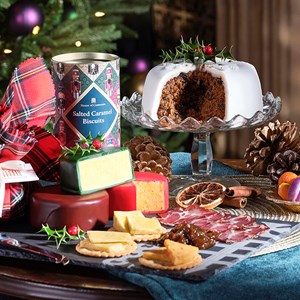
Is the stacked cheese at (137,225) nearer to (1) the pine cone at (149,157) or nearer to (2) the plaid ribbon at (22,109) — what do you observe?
(2) the plaid ribbon at (22,109)

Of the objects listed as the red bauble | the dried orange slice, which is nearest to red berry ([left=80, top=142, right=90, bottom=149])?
the dried orange slice

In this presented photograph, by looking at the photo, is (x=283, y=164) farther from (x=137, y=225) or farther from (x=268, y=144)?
(x=137, y=225)

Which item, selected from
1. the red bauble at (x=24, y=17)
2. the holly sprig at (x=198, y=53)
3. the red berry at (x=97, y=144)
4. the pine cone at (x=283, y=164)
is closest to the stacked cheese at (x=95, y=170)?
the red berry at (x=97, y=144)

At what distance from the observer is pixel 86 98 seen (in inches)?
73.0

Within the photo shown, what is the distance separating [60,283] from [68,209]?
7.3 inches

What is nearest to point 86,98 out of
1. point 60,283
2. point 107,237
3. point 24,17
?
point 107,237

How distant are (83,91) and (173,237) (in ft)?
1.43

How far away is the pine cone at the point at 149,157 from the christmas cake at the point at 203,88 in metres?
0.20

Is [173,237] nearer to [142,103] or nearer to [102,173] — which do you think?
[102,173]

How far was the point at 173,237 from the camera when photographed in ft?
5.12

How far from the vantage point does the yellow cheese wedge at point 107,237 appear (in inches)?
59.5

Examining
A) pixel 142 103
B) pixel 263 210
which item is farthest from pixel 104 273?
pixel 142 103

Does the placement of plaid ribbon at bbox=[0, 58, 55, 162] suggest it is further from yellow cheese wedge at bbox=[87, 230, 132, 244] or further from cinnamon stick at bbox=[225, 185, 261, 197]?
cinnamon stick at bbox=[225, 185, 261, 197]

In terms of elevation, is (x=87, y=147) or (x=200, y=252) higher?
(x=87, y=147)
